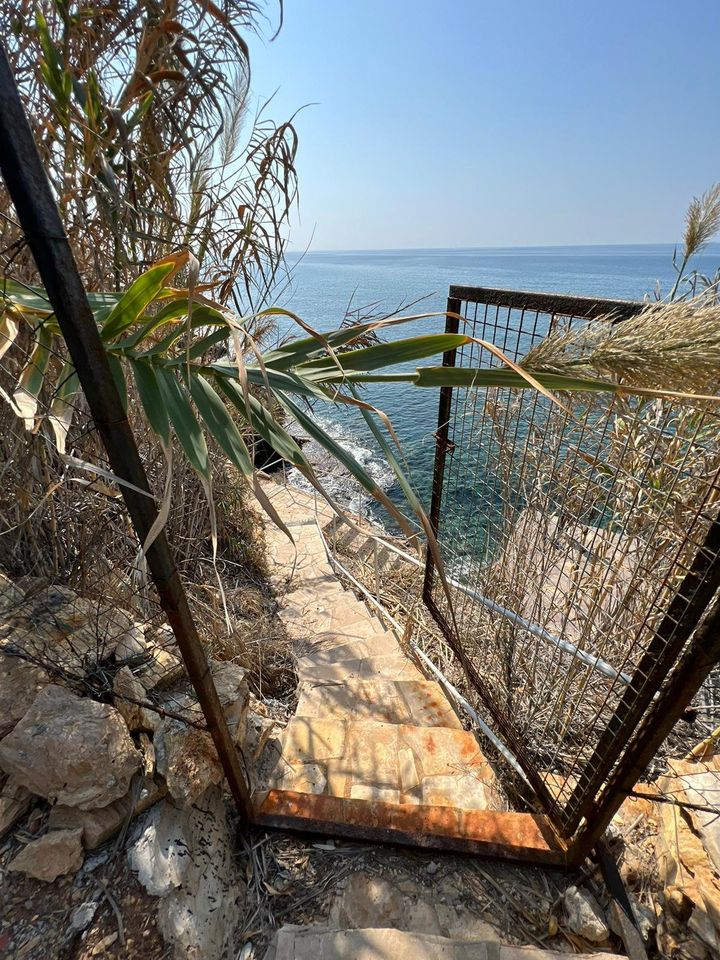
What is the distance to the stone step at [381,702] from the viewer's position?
2.01 meters

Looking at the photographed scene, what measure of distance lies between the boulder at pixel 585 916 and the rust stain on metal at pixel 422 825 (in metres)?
0.07

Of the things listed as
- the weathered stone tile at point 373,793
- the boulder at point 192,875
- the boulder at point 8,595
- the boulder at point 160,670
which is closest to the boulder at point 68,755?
the boulder at point 192,875

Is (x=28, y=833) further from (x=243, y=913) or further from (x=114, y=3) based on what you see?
(x=114, y=3)

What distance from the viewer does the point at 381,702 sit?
2.08m

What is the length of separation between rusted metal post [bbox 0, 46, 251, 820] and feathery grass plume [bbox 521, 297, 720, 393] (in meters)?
0.63

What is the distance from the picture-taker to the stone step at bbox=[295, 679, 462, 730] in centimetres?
201

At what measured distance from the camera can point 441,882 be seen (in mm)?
1256

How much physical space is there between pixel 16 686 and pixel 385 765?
45.5 inches

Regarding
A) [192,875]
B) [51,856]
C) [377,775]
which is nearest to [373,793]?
[377,775]

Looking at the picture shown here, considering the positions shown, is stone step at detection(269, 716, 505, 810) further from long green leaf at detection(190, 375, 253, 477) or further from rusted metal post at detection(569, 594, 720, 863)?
long green leaf at detection(190, 375, 253, 477)

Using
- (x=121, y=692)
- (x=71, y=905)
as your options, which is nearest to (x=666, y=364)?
(x=121, y=692)

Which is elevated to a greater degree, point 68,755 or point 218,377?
point 218,377

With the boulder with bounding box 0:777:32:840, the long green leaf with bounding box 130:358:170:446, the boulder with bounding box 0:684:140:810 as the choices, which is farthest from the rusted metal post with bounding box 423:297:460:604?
the boulder with bounding box 0:777:32:840

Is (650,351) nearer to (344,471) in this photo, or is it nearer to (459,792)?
(459,792)
